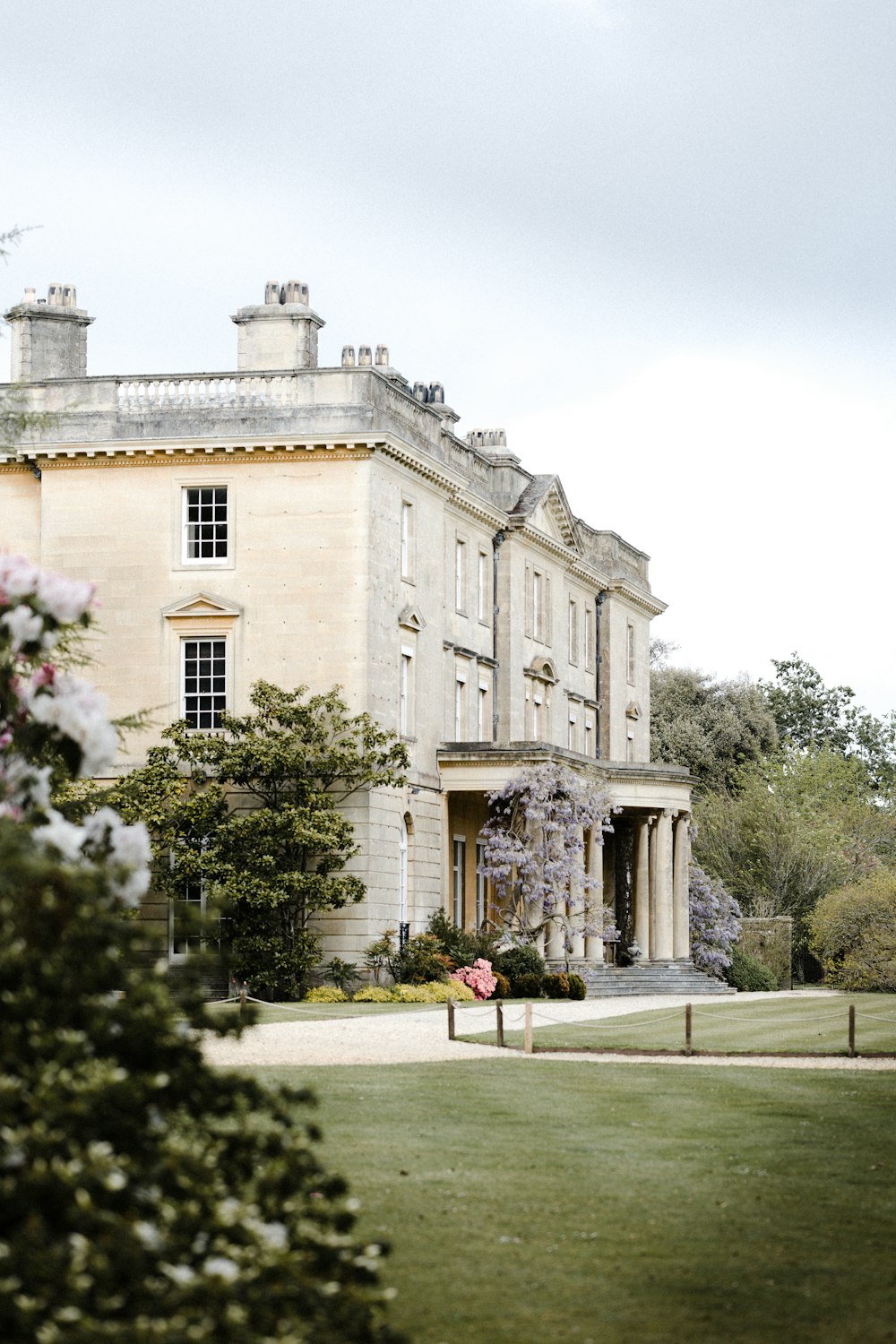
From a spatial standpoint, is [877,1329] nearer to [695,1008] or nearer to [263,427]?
[695,1008]

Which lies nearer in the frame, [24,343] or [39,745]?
[39,745]

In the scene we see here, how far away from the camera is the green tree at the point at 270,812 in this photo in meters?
36.1

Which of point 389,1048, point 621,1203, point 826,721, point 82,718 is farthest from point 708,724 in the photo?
point 82,718

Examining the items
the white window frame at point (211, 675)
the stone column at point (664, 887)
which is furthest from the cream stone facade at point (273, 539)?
the stone column at point (664, 887)

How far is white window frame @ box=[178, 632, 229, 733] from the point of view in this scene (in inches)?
1547

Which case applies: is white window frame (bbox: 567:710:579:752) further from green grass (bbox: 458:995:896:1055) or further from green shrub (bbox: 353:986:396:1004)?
green shrub (bbox: 353:986:396:1004)

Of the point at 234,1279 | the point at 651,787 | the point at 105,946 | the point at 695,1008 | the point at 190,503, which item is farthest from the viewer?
the point at 651,787

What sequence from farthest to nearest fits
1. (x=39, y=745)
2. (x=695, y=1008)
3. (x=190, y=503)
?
(x=190, y=503)
(x=695, y=1008)
(x=39, y=745)

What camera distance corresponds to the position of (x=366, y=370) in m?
39.4

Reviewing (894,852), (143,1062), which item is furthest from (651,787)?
(143,1062)

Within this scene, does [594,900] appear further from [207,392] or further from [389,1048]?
[389,1048]

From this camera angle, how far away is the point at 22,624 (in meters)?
9.49

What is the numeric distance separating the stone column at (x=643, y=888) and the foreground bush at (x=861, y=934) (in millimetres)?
4571

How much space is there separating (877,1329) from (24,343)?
3605 cm
